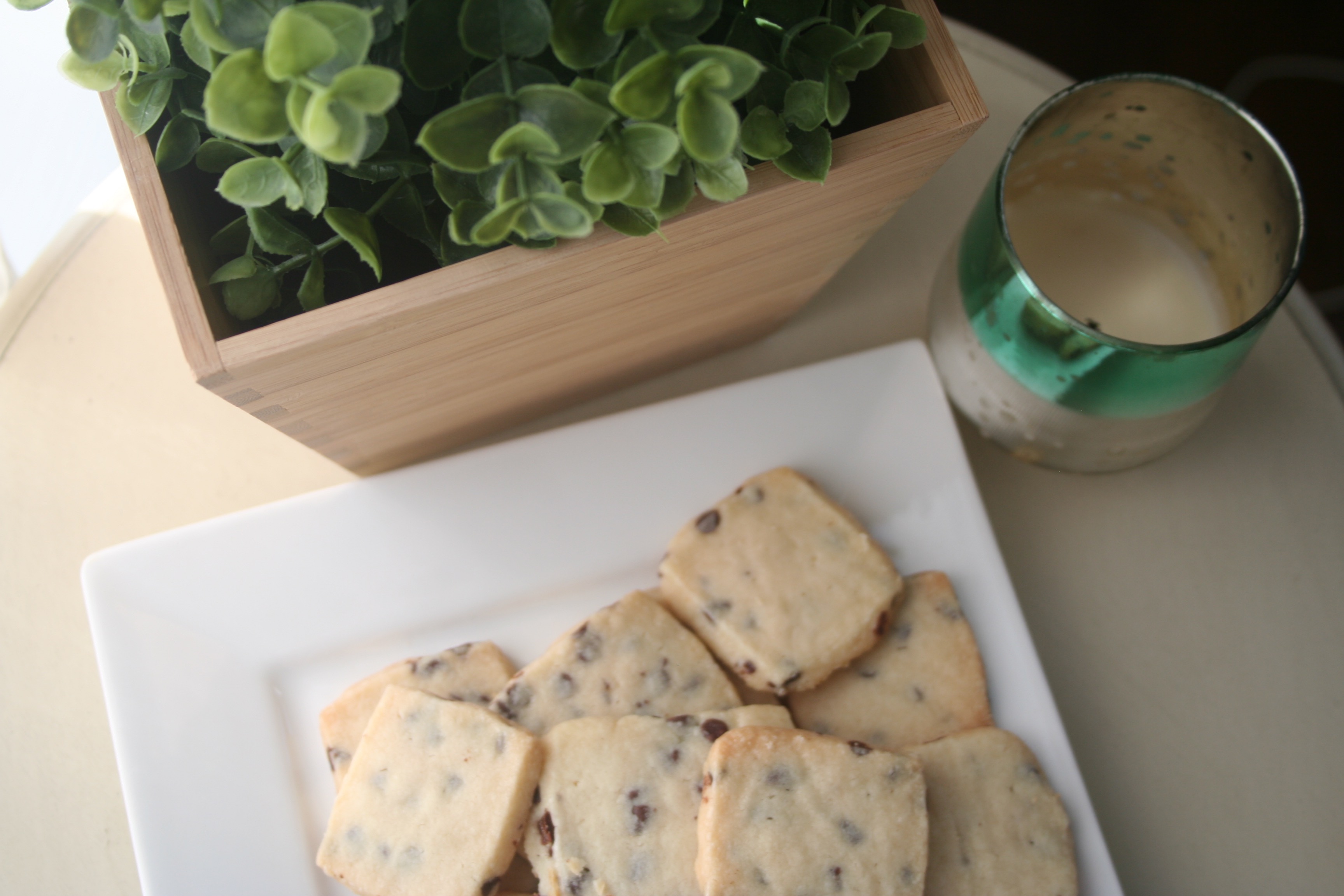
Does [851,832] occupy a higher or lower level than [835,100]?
lower

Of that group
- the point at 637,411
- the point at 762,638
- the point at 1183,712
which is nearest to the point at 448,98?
the point at 637,411

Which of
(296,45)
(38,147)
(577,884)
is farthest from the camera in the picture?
(38,147)

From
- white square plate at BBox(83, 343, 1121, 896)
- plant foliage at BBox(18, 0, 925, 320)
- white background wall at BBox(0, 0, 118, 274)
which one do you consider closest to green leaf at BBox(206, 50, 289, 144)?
plant foliage at BBox(18, 0, 925, 320)

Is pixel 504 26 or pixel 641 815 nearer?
pixel 504 26

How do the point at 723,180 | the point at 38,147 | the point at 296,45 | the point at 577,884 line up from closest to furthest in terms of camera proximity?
the point at 296,45 → the point at 723,180 → the point at 577,884 → the point at 38,147

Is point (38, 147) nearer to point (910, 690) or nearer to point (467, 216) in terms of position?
point (467, 216)

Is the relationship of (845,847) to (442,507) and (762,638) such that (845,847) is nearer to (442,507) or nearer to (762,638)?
(762,638)

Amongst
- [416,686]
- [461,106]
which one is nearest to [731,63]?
[461,106]

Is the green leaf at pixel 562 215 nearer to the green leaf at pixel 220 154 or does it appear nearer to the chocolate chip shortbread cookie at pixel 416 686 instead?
the green leaf at pixel 220 154
